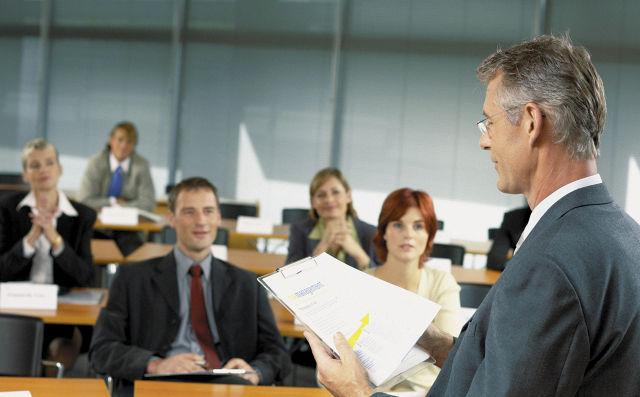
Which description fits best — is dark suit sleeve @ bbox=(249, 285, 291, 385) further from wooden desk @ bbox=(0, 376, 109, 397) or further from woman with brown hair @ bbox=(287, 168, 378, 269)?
woman with brown hair @ bbox=(287, 168, 378, 269)

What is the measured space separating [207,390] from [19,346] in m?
0.83

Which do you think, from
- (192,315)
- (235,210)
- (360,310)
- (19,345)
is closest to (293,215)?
(235,210)

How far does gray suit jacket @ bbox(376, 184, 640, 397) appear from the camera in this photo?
126 cm

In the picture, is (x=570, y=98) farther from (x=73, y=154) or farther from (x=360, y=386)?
(x=73, y=154)

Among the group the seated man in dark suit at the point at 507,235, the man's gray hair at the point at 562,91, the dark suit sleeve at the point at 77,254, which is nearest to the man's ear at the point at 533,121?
the man's gray hair at the point at 562,91

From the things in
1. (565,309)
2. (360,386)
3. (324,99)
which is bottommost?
(360,386)

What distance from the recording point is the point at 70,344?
392 centimetres

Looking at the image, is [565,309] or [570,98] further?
[570,98]

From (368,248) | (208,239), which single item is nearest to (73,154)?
(368,248)

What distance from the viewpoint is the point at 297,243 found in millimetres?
5191

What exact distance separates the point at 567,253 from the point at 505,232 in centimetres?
466

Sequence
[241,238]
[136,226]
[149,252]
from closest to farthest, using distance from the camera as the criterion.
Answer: [149,252] → [136,226] → [241,238]

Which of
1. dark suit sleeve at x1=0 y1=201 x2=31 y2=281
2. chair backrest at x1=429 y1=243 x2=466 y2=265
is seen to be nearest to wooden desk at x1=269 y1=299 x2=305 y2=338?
dark suit sleeve at x1=0 y1=201 x2=31 y2=281

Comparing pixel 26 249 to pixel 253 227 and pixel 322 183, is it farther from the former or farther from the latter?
pixel 253 227
